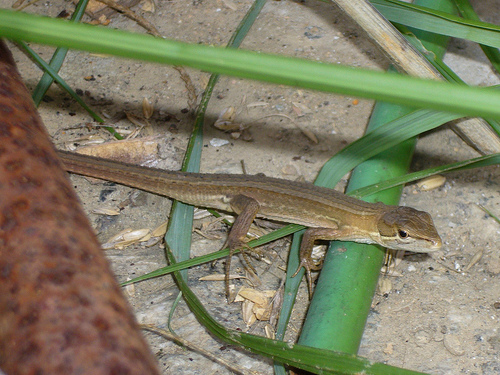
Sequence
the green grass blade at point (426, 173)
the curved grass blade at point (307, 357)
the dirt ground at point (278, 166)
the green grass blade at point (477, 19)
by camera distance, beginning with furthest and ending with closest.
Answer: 1. the green grass blade at point (477, 19)
2. the green grass blade at point (426, 173)
3. the dirt ground at point (278, 166)
4. the curved grass blade at point (307, 357)

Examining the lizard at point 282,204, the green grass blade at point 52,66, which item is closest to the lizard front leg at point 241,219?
the lizard at point 282,204

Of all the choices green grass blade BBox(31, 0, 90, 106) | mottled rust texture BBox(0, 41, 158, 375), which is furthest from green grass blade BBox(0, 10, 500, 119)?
green grass blade BBox(31, 0, 90, 106)

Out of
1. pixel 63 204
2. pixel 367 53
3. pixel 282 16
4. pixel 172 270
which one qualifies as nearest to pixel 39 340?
pixel 63 204

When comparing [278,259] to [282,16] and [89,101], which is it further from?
[282,16]

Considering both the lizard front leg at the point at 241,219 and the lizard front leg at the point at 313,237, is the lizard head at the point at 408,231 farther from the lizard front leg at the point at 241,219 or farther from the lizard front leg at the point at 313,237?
the lizard front leg at the point at 241,219

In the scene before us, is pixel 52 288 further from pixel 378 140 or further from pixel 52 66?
pixel 52 66

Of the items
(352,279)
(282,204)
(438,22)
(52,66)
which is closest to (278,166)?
(282,204)
